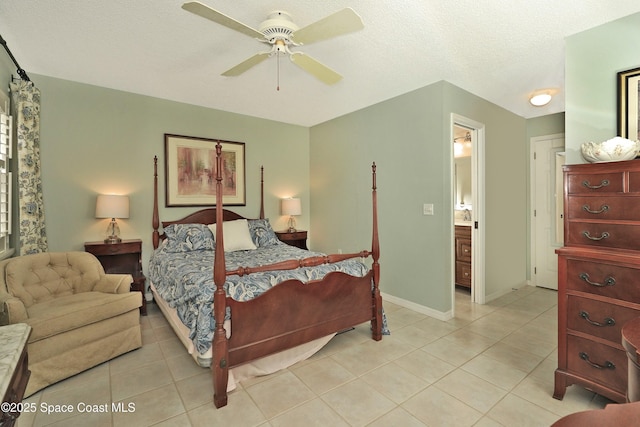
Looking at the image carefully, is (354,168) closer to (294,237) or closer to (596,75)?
(294,237)

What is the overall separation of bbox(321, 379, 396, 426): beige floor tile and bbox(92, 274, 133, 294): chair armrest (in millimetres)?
1917

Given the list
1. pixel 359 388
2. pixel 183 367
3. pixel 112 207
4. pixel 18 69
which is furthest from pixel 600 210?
pixel 18 69

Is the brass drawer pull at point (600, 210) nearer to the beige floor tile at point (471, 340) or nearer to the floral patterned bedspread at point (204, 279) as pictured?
the beige floor tile at point (471, 340)

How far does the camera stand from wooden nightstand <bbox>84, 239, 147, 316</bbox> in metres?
3.21

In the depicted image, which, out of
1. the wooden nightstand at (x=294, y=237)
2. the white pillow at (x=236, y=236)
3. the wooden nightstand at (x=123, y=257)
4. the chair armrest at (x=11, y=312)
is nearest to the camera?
the chair armrest at (x=11, y=312)

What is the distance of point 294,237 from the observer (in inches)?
182

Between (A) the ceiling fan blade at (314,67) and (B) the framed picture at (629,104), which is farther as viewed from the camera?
(A) the ceiling fan blade at (314,67)

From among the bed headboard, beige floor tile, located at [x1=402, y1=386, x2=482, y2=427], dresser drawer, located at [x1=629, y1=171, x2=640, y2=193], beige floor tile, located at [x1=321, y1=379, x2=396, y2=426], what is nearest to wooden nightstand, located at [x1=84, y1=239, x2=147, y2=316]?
the bed headboard

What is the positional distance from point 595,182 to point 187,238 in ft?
12.0

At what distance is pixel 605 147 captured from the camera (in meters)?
1.83

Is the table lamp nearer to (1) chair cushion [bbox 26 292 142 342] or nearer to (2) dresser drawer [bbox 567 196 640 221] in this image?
(1) chair cushion [bbox 26 292 142 342]

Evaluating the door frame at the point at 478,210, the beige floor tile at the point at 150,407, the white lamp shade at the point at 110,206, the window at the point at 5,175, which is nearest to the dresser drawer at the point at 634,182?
the door frame at the point at 478,210

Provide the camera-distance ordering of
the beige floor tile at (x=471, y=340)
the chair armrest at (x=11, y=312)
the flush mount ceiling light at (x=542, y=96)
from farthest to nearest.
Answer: the flush mount ceiling light at (x=542, y=96)
the beige floor tile at (x=471, y=340)
the chair armrest at (x=11, y=312)

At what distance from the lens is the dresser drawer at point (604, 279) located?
164 centimetres
